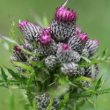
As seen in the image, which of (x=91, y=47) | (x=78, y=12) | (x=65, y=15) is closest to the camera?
(x=65, y=15)

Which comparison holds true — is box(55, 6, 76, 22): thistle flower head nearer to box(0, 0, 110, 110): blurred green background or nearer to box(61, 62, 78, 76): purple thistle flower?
box(61, 62, 78, 76): purple thistle flower

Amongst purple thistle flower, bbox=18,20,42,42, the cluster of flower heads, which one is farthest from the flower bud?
purple thistle flower, bbox=18,20,42,42

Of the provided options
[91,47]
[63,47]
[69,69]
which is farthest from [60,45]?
[91,47]

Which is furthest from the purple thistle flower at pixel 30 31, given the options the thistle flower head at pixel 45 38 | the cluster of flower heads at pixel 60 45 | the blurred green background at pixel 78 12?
the blurred green background at pixel 78 12

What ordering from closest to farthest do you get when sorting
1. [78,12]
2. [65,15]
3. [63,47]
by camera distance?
[63,47]
[65,15]
[78,12]

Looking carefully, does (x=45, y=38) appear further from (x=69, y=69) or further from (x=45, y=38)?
(x=69, y=69)

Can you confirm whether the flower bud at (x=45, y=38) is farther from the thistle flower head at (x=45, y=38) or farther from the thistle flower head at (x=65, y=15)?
the thistle flower head at (x=65, y=15)

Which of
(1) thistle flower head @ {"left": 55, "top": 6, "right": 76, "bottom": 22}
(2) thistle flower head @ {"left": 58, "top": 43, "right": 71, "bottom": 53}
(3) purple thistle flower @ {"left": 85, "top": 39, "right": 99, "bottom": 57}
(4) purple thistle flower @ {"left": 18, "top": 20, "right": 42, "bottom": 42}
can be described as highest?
(1) thistle flower head @ {"left": 55, "top": 6, "right": 76, "bottom": 22}
